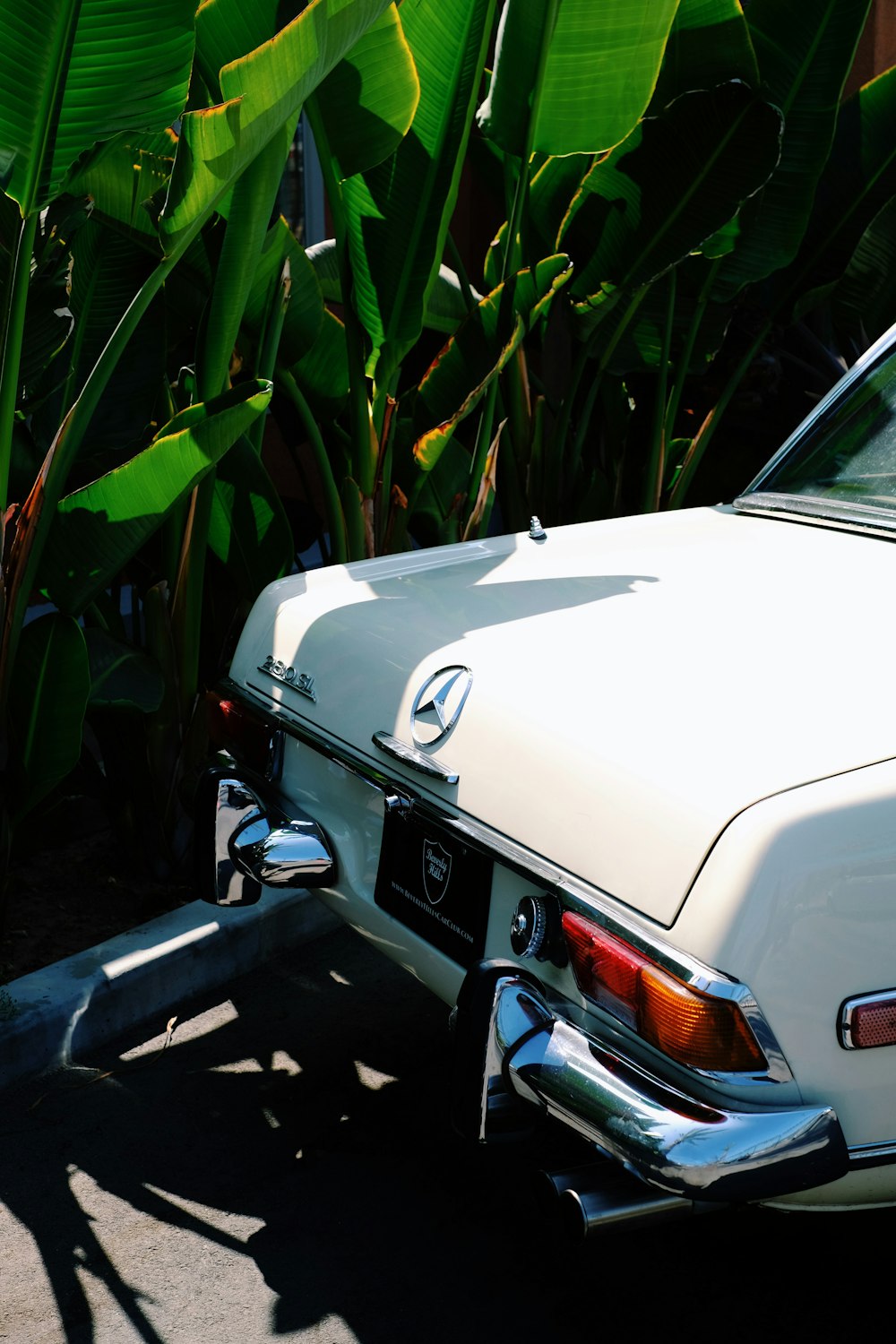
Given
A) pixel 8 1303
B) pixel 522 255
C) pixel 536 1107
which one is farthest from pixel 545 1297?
pixel 522 255

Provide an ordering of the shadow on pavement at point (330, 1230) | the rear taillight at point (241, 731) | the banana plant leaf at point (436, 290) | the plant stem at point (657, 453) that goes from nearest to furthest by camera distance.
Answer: the shadow on pavement at point (330, 1230) → the rear taillight at point (241, 731) → the banana plant leaf at point (436, 290) → the plant stem at point (657, 453)

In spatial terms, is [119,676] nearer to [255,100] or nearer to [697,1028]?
[255,100]

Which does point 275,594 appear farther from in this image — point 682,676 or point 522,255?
point 522,255

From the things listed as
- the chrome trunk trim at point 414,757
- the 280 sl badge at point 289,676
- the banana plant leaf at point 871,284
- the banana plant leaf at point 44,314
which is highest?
the banana plant leaf at point 871,284

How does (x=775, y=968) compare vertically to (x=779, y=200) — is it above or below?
below

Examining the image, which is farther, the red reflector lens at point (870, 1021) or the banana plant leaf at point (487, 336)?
the banana plant leaf at point (487, 336)

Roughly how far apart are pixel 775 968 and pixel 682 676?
0.52 meters

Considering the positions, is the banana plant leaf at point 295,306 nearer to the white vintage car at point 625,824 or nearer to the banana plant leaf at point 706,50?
the white vintage car at point 625,824

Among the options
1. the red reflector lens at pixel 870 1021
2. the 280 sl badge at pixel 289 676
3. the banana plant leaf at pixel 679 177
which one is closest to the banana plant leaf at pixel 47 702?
the 280 sl badge at pixel 289 676

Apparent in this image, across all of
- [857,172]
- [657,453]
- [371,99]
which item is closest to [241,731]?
[371,99]

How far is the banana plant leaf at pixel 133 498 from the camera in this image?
282cm

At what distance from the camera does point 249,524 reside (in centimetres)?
375

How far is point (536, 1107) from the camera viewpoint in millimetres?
1936

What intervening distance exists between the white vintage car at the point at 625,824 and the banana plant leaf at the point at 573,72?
1614 millimetres
